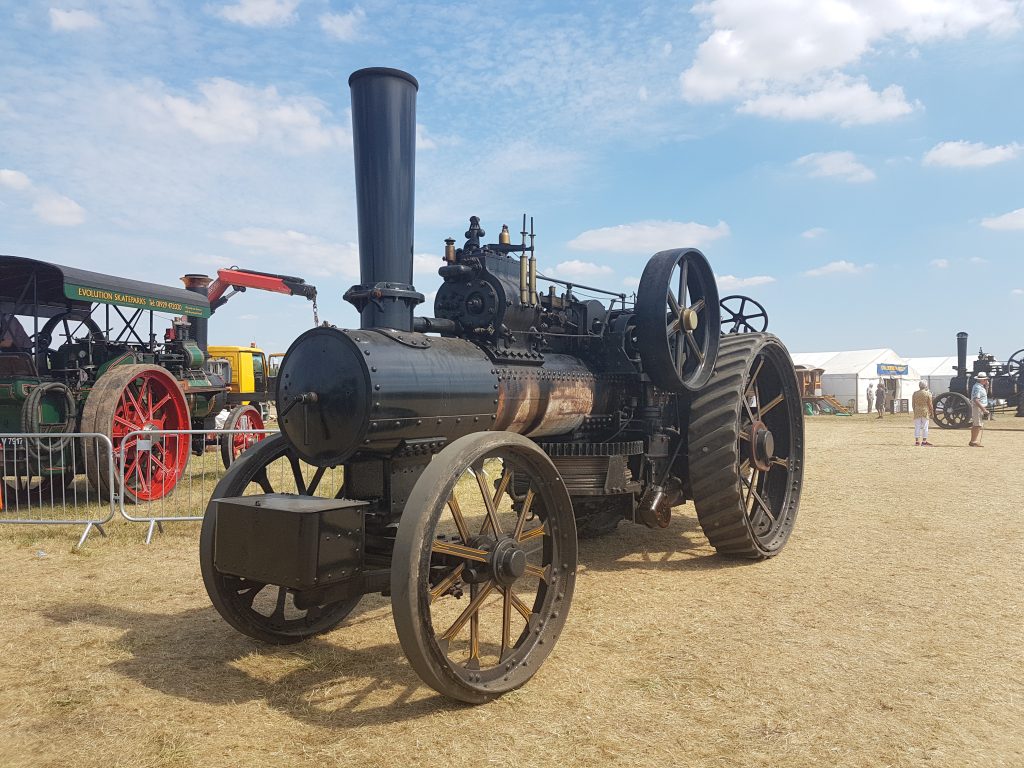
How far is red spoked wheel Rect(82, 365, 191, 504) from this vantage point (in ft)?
24.5

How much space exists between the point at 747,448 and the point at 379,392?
11.2ft

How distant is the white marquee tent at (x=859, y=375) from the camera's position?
3431 cm

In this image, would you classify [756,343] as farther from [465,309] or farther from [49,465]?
[49,465]

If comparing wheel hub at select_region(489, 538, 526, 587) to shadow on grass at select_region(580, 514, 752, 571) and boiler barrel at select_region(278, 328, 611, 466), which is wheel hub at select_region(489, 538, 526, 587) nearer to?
boiler barrel at select_region(278, 328, 611, 466)

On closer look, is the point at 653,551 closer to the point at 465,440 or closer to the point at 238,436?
the point at 465,440

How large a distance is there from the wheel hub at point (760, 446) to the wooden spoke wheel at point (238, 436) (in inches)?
279

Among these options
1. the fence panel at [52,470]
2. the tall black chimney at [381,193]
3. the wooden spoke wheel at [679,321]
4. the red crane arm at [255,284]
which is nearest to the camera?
the tall black chimney at [381,193]

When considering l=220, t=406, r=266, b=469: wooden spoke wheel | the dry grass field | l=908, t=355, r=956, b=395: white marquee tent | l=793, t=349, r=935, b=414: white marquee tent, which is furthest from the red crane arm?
l=908, t=355, r=956, b=395: white marquee tent

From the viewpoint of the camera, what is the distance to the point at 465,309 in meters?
4.24

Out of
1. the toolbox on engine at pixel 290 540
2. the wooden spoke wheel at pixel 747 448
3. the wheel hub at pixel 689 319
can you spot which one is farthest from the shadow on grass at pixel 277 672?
the wheel hub at pixel 689 319

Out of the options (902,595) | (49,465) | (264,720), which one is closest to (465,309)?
(264,720)

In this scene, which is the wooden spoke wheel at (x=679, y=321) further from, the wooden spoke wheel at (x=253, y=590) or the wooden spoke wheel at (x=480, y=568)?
the wooden spoke wheel at (x=253, y=590)

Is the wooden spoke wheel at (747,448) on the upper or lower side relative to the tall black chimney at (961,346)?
lower

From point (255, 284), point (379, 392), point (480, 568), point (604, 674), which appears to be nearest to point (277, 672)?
point (480, 568)
